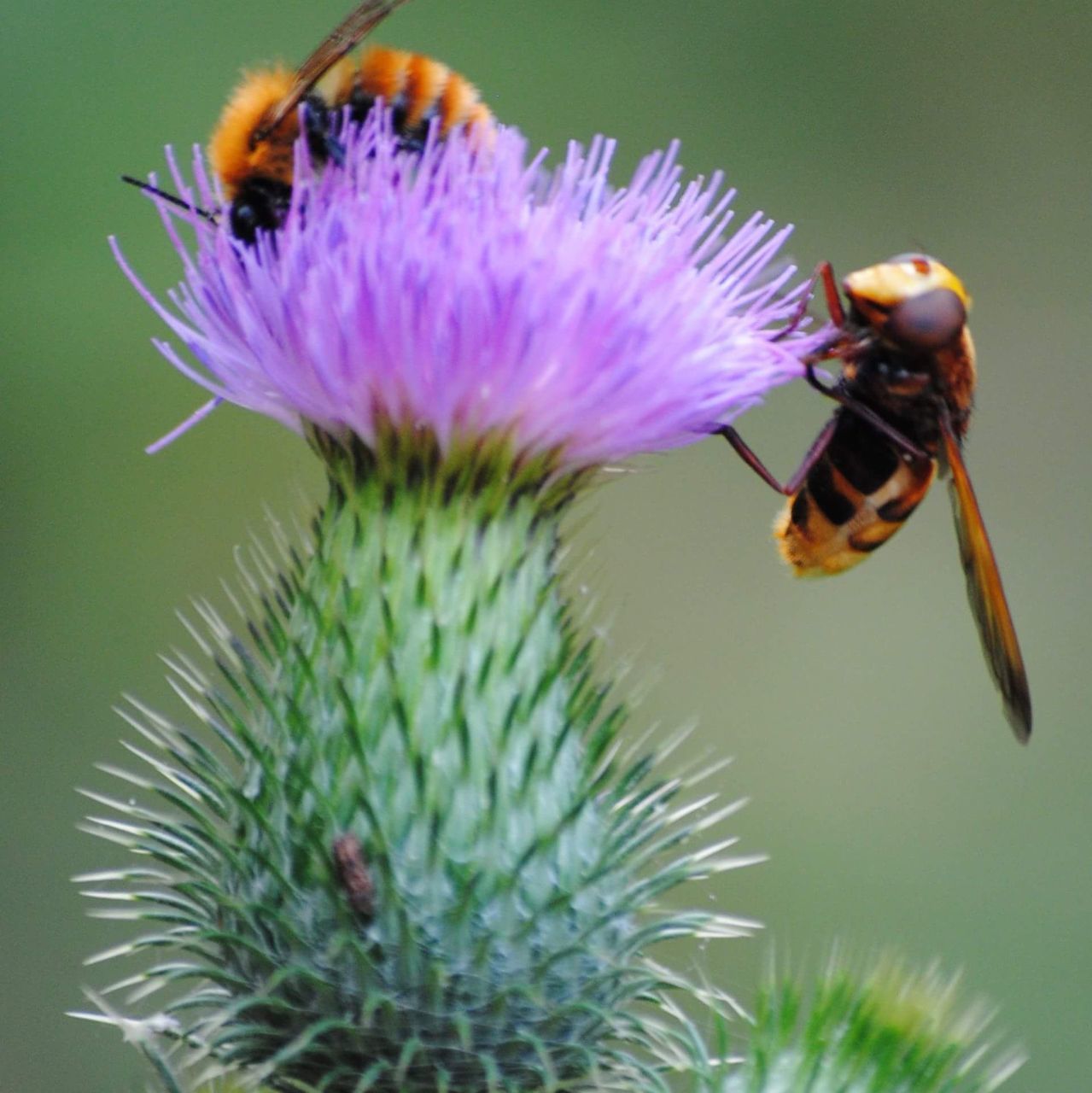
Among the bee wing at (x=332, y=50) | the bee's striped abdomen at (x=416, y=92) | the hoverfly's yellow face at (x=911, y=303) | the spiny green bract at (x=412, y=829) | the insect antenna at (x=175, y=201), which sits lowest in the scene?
the spiny green bract at (x=412, y=829)

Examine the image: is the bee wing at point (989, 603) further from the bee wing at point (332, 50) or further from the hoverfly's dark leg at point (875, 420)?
the bee wing at point (332, 50)

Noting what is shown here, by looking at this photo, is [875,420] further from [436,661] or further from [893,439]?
[436,661]

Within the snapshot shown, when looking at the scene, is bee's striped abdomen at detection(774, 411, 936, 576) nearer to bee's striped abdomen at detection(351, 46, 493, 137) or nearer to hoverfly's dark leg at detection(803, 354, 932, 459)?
hoverfly's dark leg at detection(803, 354, 932, 459)

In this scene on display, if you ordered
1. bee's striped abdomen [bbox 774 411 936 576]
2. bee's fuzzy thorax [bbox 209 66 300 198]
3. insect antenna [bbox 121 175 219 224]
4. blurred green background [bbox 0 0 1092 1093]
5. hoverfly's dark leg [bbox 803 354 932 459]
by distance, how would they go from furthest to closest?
blurred green background [bbox 0 0 1092 1093] → bee's striped abdomen [bbox 774 411 936 576] → hoverfly's dark leg [bbox 803 354 932 459] → bee's fuzzy thorax [bbox 209 66 300 198] → insect antenna [bbox 121 175 219 224]

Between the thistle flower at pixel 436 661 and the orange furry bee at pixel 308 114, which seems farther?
the orange furry bee at pixel 308 114

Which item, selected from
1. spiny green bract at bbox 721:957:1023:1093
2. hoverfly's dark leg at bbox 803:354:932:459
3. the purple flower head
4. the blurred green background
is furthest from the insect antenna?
the blurred green background

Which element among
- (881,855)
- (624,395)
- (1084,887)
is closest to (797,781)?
(881,855)

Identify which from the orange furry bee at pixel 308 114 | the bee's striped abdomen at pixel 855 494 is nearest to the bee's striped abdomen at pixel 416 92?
the orange furry bee at pixel 308 114
